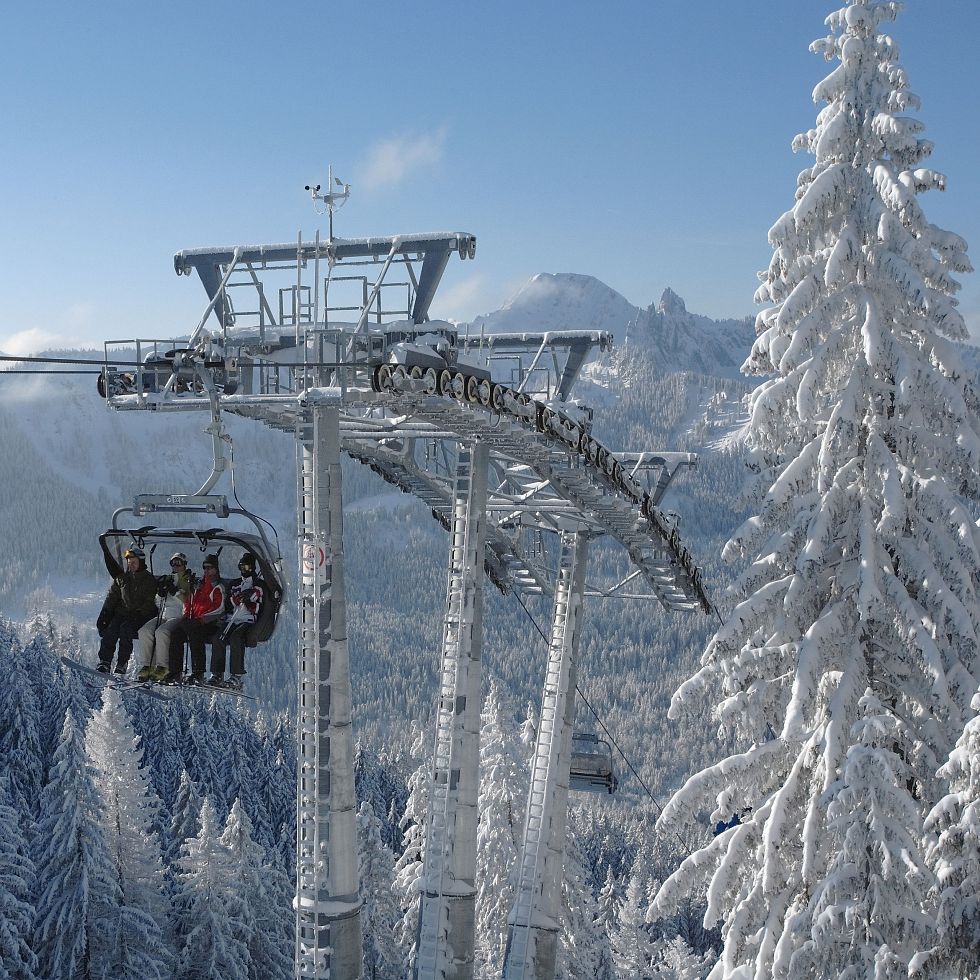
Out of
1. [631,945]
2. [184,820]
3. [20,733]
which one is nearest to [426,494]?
[184,820]

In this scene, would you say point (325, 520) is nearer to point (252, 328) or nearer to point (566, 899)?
point (252, 328)

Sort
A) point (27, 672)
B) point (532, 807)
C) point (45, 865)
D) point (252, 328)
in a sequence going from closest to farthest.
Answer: point (252, 328), point (532, 807), point (45, 865), point (27, 672)

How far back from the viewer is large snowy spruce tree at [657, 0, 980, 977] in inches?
549

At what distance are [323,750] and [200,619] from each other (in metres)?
2.91

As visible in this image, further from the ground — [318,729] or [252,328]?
[252,328]

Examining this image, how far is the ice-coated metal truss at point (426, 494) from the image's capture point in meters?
14.7

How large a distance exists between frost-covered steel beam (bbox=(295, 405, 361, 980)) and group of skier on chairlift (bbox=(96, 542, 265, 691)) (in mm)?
1797

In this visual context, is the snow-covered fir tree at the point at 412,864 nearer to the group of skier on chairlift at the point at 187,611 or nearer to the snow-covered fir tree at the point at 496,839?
the snow-covered fir tree at the point at 496,839

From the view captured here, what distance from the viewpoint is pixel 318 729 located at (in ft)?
47.7

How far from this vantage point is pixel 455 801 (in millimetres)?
19297

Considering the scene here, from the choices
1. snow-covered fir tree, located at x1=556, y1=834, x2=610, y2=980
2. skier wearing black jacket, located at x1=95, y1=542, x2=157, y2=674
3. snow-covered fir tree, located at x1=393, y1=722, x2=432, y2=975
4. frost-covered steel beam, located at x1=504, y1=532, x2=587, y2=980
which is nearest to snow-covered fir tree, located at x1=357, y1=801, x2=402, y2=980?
snow-covered fir tree, located at x1=393, y1=722, x2=432, y2=975

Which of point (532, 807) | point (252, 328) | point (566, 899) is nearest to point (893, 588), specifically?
point (252, 328)

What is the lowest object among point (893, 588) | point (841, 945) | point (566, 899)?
point (566, 899)

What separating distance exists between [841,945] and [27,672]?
50.2 m
